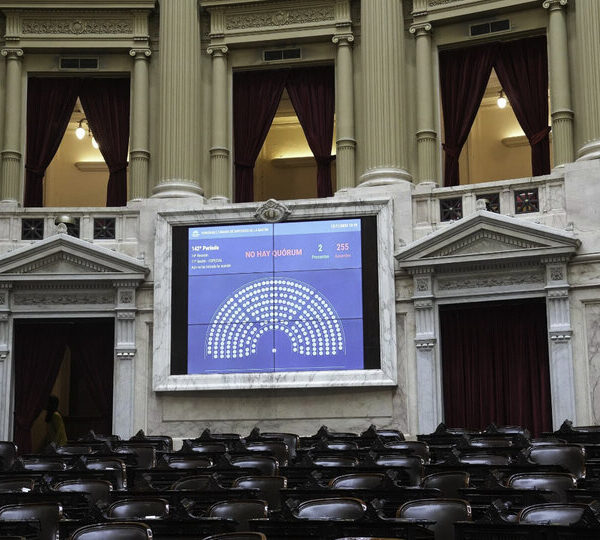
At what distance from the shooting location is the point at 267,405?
15.9 m

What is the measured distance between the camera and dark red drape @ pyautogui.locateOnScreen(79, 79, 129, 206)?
18969 millimetres

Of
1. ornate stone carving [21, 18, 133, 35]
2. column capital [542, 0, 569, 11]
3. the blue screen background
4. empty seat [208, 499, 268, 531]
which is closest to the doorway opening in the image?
the blue screen background

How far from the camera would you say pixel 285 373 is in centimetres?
1581

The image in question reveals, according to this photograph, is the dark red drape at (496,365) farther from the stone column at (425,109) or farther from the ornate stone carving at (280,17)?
the ornate stone carving at (280,17)

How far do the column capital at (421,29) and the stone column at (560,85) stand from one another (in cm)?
193

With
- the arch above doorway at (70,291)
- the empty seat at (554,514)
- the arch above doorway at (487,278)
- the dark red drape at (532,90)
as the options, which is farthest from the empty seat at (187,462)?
the dark red drape at (532,90)

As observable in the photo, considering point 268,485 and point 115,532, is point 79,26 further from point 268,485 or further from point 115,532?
point 115,532

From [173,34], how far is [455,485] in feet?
38.9

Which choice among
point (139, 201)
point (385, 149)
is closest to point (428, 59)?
point (385, 149)

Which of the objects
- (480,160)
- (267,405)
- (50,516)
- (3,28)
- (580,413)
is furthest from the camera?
(480,160)

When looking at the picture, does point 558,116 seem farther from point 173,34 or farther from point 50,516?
point 50,516

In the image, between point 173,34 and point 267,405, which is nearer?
point 267,405

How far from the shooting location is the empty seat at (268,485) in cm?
838

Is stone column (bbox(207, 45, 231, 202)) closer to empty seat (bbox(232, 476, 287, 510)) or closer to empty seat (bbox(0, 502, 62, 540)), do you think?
empty seat (bbox(232, 476, 287, 510))
